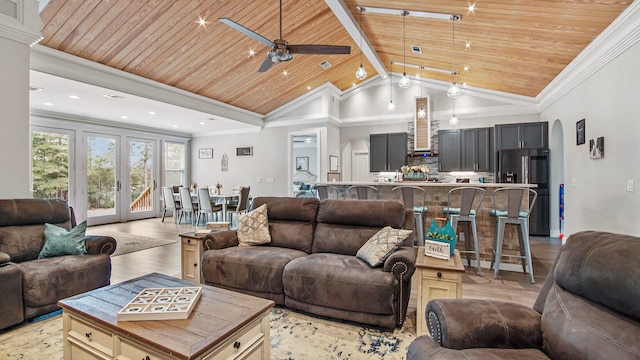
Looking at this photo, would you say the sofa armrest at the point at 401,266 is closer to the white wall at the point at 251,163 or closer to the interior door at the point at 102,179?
the white wall at the point at 251,163

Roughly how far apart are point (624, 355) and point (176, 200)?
320 inches

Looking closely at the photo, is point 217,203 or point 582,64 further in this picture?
point 217,203

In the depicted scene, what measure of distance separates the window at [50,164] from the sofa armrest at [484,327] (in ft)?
26.7

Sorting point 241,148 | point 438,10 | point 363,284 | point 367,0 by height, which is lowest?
point 363,284

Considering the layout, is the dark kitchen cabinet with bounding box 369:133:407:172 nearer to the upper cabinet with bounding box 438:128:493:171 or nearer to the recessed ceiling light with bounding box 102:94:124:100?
the upper cabinet with bounding box 438:128:493:171

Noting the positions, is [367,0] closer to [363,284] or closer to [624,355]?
[363,284]

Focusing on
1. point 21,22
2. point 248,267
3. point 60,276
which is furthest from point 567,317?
point 21,22

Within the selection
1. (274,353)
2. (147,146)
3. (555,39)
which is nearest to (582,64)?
(555,39)

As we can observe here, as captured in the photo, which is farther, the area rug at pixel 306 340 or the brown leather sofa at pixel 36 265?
the brown leather sofa at pixel 36 265

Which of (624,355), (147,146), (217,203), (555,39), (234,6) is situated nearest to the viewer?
(624,355)

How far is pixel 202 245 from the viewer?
3023 millimetres

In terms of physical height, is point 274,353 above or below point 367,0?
below

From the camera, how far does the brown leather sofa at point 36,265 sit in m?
2.29

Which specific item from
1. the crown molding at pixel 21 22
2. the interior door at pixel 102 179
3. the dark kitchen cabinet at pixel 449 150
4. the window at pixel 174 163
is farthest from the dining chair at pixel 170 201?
the dark kitchen cabinet at pixel 449 150
